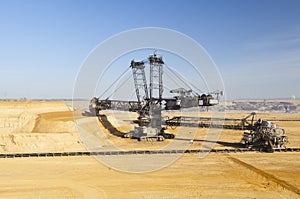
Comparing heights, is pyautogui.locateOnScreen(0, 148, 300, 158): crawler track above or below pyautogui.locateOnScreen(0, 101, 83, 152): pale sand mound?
below

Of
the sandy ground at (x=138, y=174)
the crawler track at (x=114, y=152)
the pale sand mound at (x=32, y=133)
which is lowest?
the sandy ground at (x=138, y=174)

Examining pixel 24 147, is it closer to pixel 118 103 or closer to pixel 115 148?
pixel 115 148

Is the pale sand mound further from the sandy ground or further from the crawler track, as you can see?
the crawler track

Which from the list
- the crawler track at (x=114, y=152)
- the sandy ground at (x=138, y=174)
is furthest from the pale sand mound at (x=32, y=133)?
the crawler track at (x=114, y=152)

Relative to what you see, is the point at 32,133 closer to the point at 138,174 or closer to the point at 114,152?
the point at 114,152

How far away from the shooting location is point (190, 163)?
25.4 metres

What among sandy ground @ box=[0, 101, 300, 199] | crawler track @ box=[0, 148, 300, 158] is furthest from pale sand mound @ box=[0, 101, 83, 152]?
crawler track @ box=[0, 148, 300, 158]

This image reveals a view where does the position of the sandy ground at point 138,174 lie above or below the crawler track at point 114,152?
below

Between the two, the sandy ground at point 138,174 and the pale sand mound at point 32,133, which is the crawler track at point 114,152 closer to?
the sandy ground at point 138,174

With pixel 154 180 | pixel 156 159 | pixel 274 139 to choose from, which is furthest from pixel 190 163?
pixel 274 139

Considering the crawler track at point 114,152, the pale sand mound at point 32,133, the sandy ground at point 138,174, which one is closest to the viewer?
the sandy ground at point 138,174

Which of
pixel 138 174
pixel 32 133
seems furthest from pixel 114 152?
pixel 32 133

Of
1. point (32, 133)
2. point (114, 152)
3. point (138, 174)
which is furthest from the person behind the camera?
point (32, 133)

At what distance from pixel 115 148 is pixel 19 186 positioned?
Result: 1465 centimetres
